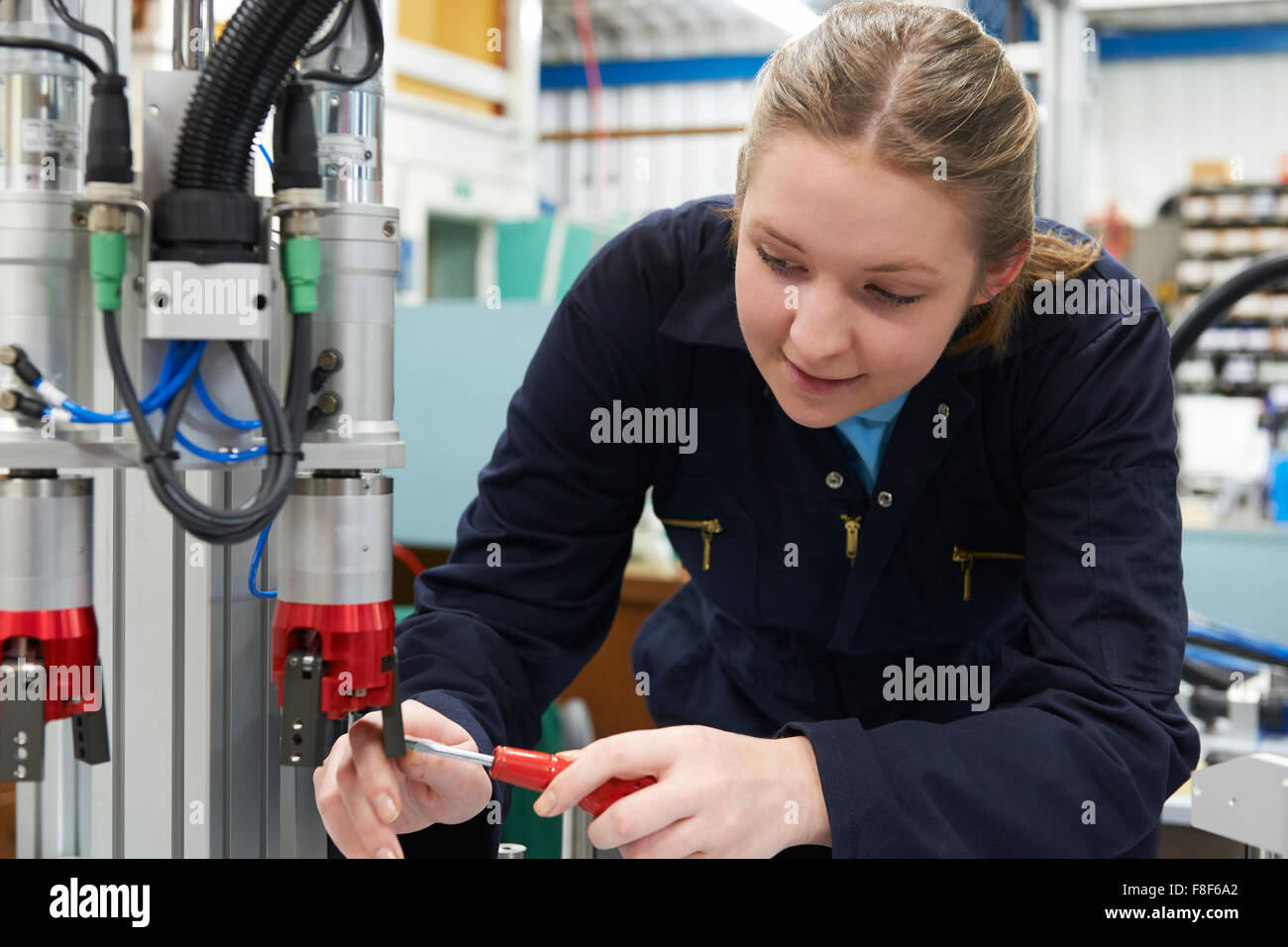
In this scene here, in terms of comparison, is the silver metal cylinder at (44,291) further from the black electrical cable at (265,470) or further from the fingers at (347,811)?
the fingers at (347,811)

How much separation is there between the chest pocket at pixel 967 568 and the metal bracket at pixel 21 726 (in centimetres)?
75

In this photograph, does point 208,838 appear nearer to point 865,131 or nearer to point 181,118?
point 181,118

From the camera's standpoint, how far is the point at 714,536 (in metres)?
1.16

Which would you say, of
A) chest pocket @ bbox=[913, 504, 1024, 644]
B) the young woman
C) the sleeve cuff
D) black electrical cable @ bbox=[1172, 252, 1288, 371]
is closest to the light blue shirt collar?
the young woman

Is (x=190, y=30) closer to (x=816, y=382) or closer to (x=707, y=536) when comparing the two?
(x=816, y=382)

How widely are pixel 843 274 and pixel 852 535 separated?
1.11ft

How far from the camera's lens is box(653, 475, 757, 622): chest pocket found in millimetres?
1144

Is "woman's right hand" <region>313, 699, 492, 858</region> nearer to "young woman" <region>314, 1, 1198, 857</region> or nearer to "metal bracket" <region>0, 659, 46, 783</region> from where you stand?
"young woman" <region>314, 1, 1198, 857</region>

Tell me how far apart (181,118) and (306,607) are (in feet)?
0.79

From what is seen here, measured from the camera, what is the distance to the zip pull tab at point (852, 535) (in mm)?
1094

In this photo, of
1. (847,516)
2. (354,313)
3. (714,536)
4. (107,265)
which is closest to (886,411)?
(847,516)

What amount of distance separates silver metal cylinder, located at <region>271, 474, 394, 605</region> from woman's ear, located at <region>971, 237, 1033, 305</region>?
0.54m

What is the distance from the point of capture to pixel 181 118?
58 centimetres
